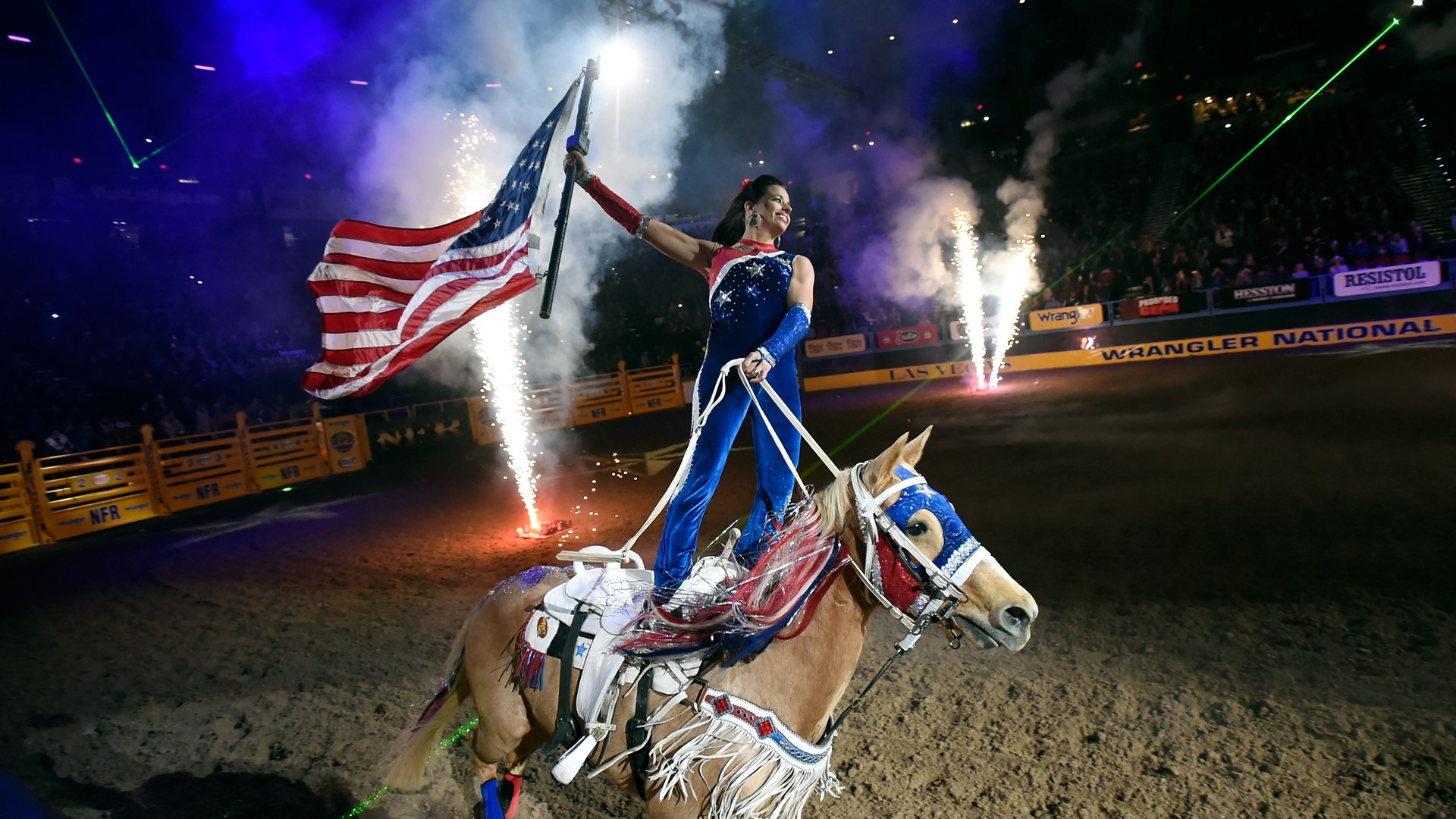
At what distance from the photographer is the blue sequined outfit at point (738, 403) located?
9.08 feet

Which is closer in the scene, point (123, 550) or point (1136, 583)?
point (1136, 583)

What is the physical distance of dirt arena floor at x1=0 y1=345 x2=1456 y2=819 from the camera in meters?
3.24

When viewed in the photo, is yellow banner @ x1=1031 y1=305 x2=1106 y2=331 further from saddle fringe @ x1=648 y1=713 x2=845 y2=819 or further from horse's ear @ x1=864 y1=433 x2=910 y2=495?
saddle fringe @ x1=648 y1=713 x2=845 y2=819

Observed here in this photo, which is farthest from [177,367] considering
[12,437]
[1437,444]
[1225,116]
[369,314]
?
[1225,116]

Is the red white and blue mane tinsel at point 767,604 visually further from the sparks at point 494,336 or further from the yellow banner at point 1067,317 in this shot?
the yellow banner at point 1067,317

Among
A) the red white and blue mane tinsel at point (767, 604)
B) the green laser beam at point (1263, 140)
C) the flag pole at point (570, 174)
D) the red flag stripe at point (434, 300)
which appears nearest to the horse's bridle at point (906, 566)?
the red white and blue mane tinsel at point (767, 604)

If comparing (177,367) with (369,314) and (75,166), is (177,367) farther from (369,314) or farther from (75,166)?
(369,314)

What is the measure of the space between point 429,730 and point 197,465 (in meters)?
13.6

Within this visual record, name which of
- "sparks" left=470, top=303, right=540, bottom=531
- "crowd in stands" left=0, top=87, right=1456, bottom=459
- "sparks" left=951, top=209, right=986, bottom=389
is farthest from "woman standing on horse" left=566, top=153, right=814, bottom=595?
"crowd in stands" left=0, top=87, right=1456, bottom=459

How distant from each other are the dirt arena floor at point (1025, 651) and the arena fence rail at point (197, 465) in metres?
1.63

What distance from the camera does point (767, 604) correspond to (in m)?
2.14

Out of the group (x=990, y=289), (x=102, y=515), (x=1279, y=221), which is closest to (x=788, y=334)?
(x=102, y=515)

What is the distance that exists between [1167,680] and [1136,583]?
4.92 ft

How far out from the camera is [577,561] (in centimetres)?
265
